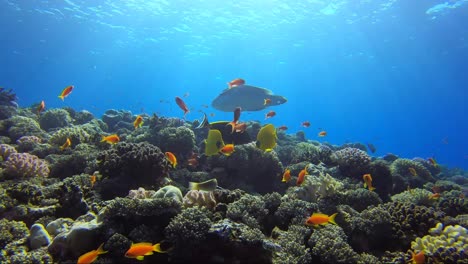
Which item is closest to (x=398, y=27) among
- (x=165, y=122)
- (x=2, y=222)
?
(x=165, y=122)

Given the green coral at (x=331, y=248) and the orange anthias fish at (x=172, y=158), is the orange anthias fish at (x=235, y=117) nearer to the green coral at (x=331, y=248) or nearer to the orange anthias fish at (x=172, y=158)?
the orange anthias fish at (x=172, y=158)

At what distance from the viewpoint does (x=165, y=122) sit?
38.0 feet

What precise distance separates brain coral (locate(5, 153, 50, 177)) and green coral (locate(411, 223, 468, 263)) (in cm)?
933

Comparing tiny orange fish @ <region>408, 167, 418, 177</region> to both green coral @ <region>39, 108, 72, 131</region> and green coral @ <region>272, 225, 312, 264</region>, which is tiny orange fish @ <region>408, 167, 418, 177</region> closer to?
green coral @ <region>272, 225, 312, 264</region>

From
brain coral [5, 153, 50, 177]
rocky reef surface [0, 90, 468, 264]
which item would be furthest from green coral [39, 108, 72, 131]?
brain coral [5, 153, 50, 177]

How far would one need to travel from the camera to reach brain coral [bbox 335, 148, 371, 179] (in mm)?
9078

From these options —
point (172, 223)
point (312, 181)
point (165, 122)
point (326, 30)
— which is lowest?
point (172, 223)

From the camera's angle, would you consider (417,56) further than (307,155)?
Yes

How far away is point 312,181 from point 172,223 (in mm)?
3909

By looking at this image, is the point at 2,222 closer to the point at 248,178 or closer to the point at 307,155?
the point at 248,178

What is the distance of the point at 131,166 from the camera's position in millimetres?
6734

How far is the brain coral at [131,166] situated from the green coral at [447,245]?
5835 millimetres

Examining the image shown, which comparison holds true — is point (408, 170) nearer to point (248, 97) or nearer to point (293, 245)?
point (248, 97)

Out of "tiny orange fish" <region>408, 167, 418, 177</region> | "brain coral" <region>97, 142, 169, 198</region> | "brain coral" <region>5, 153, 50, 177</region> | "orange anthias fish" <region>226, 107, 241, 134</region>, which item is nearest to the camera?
"brain coral" <region>97, 142, 169, 198</region>
